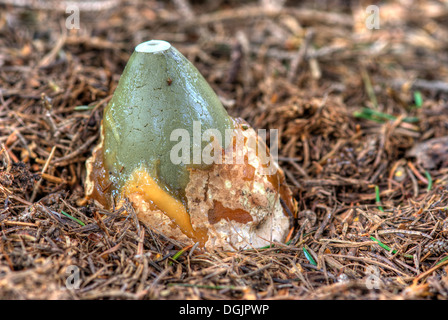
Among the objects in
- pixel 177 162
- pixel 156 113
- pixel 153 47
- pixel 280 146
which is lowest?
pixel 280 146

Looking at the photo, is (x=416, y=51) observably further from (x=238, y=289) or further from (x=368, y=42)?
(x=238, y=289)

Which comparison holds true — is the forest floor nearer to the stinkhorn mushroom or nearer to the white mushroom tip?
the stinkhorn mushroom

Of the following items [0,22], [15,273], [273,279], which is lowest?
[273,279]

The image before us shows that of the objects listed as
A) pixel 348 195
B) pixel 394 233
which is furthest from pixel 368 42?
pixel 394 233

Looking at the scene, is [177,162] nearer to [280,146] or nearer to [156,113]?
[156,113]

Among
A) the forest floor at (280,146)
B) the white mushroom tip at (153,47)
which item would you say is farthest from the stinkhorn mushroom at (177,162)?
the forest floor at (280,146)

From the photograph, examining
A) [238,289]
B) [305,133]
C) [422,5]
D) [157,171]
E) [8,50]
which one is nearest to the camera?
[238,289]

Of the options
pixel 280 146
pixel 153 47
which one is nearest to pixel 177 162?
pixel 153 47
